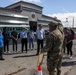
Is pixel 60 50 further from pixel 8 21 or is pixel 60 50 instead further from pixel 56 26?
pixel 8 21

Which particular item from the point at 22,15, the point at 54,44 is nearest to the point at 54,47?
the point at 54,44

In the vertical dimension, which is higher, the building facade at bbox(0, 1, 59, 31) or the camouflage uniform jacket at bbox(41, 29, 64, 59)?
the building facade at bbox(0, 1, 59, 31)

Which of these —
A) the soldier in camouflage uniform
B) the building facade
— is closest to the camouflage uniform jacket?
the soldier in camouflage uniform

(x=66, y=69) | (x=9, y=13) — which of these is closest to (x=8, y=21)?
(x=9, y=13)

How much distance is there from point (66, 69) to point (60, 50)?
341 cm

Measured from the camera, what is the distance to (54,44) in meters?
5.26

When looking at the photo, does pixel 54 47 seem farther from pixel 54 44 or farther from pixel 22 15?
pixel 22 15

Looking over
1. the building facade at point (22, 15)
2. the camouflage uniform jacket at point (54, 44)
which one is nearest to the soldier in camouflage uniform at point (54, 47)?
the camouflage uniform jacket at point (54, 44)

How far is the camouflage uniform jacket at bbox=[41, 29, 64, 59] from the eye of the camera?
16.9 feet

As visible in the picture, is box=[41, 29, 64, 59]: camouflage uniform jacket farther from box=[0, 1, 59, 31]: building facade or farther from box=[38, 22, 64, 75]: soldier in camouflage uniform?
box=[0, 1, 59, 31]: building facade

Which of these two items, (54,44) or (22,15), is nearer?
(54,44)

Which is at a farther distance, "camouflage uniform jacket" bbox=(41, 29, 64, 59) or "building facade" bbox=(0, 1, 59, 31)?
"building facade" bbox=(0, 1, 59, 31)

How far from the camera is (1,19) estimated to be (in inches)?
1681

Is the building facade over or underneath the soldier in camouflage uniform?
over
